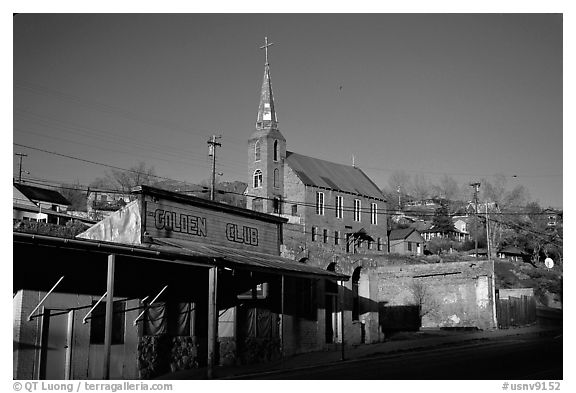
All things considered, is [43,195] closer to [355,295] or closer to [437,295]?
[437,295]

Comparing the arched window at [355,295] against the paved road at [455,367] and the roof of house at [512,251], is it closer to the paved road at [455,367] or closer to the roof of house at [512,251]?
the paved road at [455,367]

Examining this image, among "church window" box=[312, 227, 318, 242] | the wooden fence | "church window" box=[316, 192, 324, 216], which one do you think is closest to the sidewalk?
the wooden fence

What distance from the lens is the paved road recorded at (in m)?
16.4

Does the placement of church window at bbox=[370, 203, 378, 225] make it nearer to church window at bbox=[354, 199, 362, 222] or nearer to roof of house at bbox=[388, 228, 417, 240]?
church window at bbox=[354, 199, 362, 222]

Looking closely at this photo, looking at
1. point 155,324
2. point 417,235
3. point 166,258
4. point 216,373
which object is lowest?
point 216,373

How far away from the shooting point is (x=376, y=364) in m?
20.6

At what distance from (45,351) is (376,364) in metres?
9.73

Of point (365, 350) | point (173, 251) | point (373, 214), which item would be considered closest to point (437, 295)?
point (365, 350)

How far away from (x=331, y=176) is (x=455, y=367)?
2015 inches

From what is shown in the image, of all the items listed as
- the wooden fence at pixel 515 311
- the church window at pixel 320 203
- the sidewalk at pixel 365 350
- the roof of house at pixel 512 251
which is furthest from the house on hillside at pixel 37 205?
the roof of house at pixel 512 251

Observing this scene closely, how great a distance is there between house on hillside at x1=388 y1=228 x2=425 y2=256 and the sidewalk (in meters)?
36.8

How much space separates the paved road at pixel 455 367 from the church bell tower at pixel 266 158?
131ft
